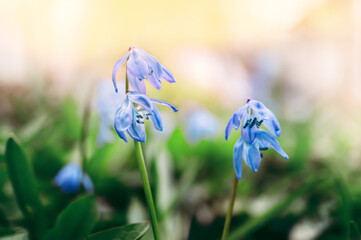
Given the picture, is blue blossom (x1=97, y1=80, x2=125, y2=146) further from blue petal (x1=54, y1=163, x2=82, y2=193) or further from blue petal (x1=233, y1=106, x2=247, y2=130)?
blue petal (x1=233, y1=106, x2=247, y2=130)

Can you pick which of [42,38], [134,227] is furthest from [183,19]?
[134,227]

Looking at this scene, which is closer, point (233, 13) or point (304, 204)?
point (304, 204)

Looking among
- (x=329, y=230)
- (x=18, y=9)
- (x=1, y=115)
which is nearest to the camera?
(x=329, y=230)

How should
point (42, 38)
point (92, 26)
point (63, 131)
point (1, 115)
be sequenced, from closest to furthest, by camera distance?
point (63, 131), point (1, 115), point (42, 38), point (92, 26)

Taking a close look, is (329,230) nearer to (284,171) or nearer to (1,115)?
(284,171)

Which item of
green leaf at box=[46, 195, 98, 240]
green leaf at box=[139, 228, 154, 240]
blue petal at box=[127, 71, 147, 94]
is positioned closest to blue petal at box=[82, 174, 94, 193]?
green leaf at box=[46, 195, 98, 240]

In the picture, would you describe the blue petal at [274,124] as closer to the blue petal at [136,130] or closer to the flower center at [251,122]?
the flower center at [251,122]

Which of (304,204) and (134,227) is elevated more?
(134,227)

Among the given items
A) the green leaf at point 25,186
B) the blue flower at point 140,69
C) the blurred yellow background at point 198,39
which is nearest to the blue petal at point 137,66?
the blue flower at point 140,69
